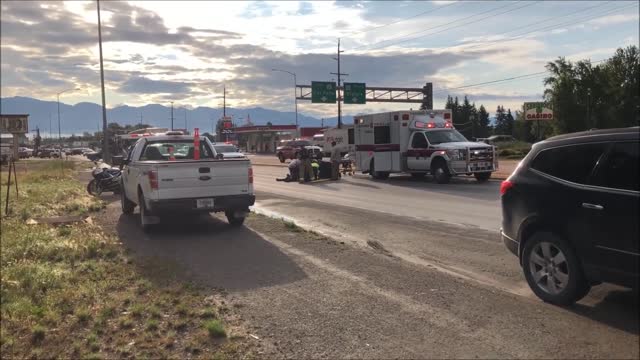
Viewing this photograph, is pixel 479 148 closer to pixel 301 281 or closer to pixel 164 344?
→ pixel 301 281

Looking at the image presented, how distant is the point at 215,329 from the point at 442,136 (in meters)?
19.0

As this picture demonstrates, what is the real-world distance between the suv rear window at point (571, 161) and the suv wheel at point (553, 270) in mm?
591

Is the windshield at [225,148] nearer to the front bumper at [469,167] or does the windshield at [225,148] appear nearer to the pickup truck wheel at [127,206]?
the front bumper at [469,167]

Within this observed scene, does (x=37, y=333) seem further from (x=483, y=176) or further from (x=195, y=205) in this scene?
(x=483, y=176)

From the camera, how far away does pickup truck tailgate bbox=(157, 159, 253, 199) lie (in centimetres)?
1009

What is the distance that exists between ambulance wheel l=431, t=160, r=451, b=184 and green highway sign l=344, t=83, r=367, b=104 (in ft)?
100

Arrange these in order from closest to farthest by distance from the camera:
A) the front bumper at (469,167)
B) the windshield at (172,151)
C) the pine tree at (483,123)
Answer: the windshield at (172,151), the front bumper at (469,167), the pine tree at (483,123)

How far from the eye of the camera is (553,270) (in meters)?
5.54

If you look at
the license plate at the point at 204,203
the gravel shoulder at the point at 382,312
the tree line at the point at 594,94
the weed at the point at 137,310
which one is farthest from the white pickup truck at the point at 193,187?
the tree line at the point at 594,94

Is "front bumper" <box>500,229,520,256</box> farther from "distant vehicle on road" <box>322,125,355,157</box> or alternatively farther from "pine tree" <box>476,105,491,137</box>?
"pine tree" <box>476,105,491,137</box>

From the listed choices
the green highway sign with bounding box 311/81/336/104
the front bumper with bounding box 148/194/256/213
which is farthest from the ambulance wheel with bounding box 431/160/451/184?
the green highway sign with bounding box 311/81/336/104

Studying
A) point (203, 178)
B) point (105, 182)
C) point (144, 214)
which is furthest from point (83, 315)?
point (105, 182)

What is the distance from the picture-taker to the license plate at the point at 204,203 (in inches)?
404

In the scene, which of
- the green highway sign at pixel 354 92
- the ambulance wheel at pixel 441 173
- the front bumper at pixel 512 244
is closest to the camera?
the front bumper at pixel 512 244
